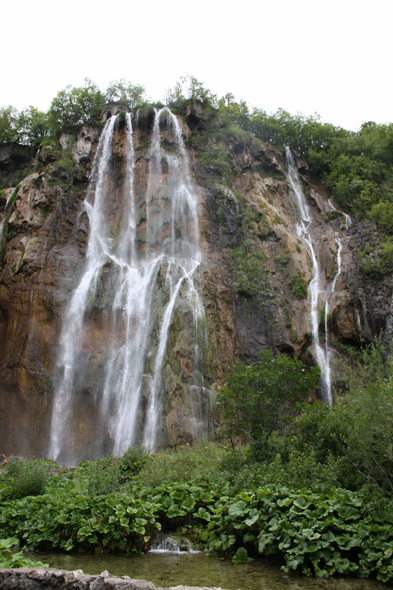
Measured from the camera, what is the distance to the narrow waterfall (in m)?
21.5

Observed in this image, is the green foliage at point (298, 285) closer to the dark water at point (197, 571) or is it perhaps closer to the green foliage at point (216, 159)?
the green foliage at point (216, 159)

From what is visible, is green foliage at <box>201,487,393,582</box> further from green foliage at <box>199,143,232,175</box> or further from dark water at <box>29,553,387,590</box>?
green foliage at <box>199,143,232,175</box>

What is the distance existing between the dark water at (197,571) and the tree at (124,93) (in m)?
37.0

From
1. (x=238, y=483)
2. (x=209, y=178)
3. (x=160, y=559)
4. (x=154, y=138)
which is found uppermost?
(x=154, y=138)

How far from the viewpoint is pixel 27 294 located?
23.6m

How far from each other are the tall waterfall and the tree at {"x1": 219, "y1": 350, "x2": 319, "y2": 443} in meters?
7.74

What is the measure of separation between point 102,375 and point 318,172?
25673 millimetres

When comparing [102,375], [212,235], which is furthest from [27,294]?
[212,235]

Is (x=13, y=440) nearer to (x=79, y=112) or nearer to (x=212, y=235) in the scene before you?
(x=212, y=235)

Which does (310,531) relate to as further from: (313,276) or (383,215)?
(383,215)

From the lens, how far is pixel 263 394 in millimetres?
11695

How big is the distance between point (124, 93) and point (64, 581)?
39.5 meters

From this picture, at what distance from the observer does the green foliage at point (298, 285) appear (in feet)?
82.6

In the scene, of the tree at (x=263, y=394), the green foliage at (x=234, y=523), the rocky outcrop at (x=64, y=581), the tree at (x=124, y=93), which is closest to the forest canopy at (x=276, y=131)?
the tree at (x=124, y=93)
